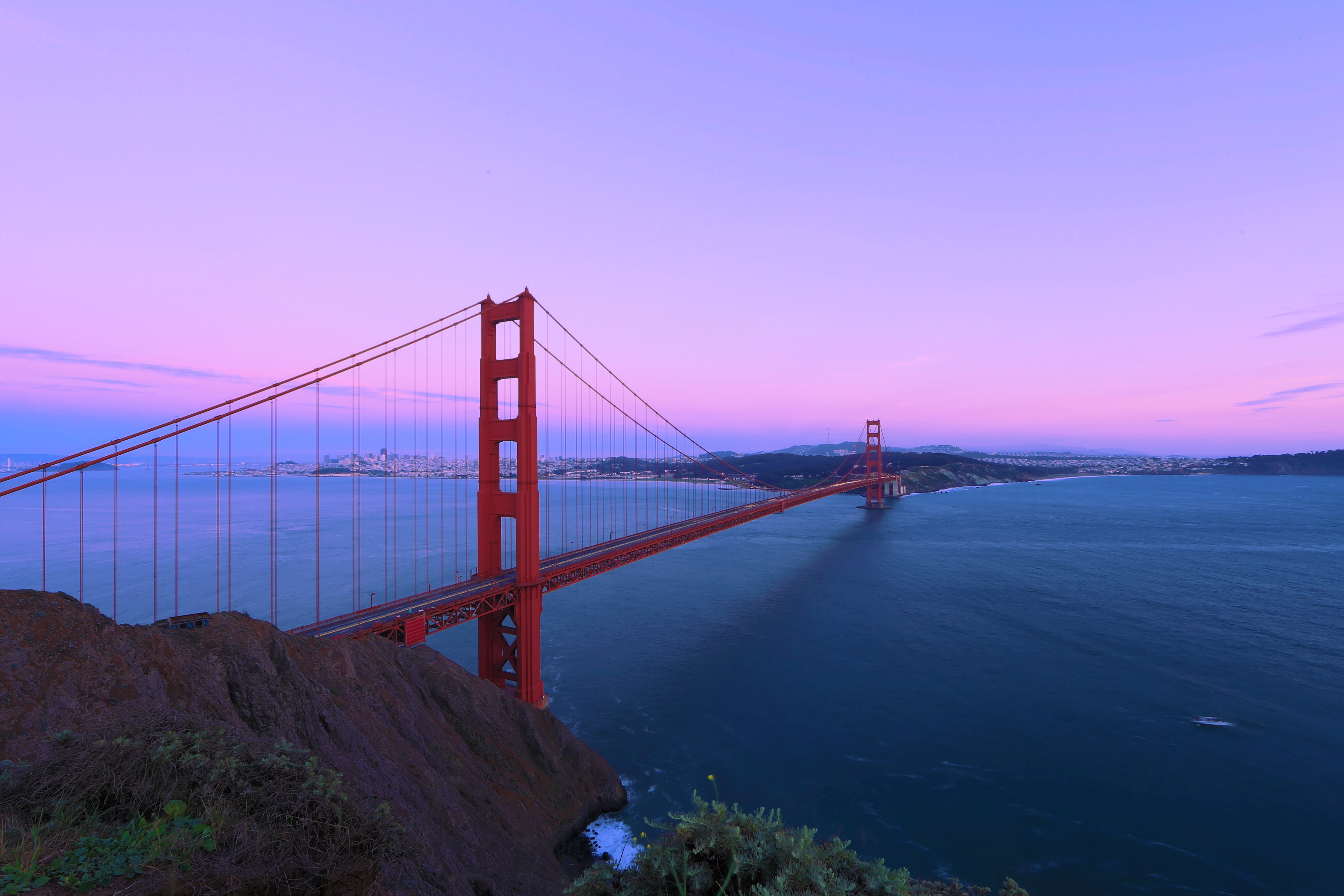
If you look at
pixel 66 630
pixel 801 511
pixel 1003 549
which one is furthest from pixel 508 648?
pixel 801 511

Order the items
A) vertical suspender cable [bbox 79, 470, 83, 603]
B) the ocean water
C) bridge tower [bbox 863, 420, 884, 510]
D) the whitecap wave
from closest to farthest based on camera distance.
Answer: vertical suspender cable [bbox 79, 470, 83, 603], the whitecap wave, the ocean water, bridge tower [bbox 863, 420, 884, 510]

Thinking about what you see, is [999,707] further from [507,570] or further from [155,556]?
[155,556]

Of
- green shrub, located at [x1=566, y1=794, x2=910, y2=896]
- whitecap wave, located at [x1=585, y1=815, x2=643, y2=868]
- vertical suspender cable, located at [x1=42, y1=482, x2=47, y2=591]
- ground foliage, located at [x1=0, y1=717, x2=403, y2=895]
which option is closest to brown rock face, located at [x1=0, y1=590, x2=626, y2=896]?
whitecap wave, located at [x1=585, y1=815, x2=643, y2=868]

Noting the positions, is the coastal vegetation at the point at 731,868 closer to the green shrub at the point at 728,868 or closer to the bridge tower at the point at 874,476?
the green shrub at the point at 728,868

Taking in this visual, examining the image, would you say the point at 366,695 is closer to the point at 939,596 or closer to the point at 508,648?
the point at 508,648

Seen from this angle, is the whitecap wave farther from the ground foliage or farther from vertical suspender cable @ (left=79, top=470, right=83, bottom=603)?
vertical suspender cable @ (left=79, top=470, right=83, bottom=603)

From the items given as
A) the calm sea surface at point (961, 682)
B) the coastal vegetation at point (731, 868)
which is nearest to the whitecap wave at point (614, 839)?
the calm sea surface at point (961, 682)
